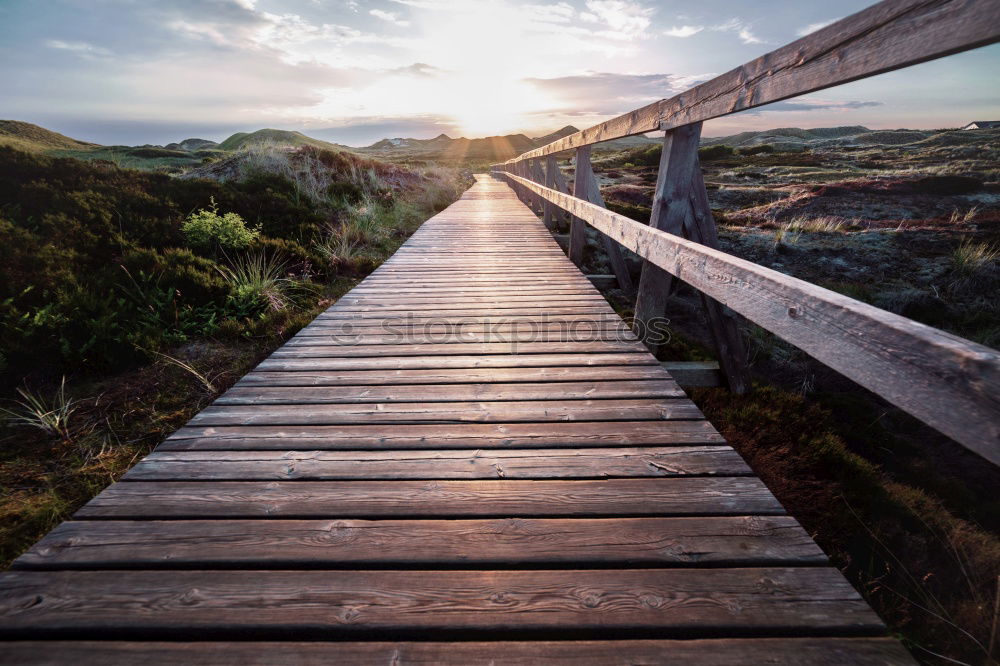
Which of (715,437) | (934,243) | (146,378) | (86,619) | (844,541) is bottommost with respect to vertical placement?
(844,541)

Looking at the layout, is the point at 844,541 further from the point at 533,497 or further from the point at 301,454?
the point at 301,454

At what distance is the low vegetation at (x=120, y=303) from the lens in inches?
111

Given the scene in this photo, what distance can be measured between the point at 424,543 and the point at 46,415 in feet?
10.6

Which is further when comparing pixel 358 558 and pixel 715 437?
pixel 715 437

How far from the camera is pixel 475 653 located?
1072 mm

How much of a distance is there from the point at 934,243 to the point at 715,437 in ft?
34.1

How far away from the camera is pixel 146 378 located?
3.65 metres

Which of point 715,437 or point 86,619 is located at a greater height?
point 715,437

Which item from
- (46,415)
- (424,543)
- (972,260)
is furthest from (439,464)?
(972,260)

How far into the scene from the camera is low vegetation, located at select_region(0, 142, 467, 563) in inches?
111

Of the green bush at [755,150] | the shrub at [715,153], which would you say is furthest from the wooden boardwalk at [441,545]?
the green bush at [755,150]

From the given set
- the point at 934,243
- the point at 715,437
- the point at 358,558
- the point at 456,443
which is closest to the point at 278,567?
the point at 358,558

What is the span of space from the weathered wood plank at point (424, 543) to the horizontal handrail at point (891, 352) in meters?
0.61

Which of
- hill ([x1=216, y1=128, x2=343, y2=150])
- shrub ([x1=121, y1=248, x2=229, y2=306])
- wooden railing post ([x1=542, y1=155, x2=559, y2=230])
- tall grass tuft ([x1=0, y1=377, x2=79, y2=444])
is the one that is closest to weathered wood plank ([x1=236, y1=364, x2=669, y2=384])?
A: tall grass tuft ([x1=0, y1=377, x2=79, y2=444])
